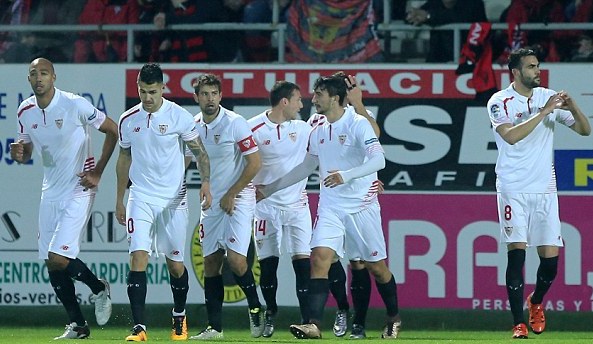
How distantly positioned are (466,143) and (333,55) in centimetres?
159

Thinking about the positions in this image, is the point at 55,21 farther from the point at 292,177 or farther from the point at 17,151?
the point at 292,177

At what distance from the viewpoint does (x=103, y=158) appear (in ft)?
44.1

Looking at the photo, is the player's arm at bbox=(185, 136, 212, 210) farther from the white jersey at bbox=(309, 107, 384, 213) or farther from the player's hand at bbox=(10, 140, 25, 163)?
the player's hand at bbox=(10, 140, 25, 163)

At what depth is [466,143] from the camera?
15.2 meters

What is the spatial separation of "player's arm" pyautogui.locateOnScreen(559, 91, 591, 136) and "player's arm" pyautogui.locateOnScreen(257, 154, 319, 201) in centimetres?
223

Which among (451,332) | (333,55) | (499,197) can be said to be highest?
(333,55)

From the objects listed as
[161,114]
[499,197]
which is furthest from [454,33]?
[161,114]

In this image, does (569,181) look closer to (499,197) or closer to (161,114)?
(499,197)

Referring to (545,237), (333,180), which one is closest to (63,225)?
(333,180)

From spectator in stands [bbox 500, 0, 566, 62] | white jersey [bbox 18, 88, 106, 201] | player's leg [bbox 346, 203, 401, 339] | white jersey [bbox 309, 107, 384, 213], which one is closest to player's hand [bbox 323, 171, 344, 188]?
white jersey [bbox 309, 107, 384, 213]

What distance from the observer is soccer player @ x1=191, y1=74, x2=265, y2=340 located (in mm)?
13359

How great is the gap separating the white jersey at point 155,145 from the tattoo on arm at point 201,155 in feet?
0.16

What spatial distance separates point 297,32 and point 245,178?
2.55 m

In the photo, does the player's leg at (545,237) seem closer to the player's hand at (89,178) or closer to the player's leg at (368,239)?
the player's leg at (368,239)
